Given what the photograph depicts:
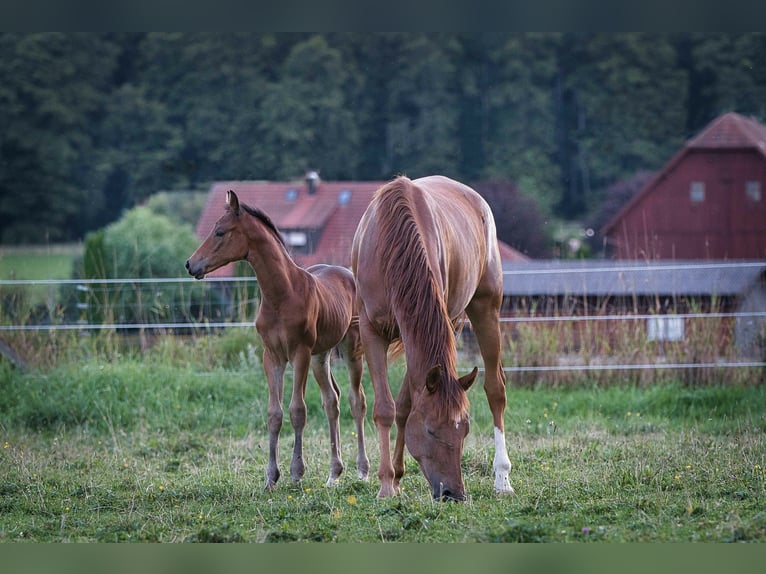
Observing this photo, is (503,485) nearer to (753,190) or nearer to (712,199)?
(753,190)

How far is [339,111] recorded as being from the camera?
28016 millimetres

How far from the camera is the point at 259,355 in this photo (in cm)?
928

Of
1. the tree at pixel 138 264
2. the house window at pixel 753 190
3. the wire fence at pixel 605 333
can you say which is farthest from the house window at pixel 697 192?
the wire fence at pixel 605 333

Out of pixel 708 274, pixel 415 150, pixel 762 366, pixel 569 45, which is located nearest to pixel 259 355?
pixel 762 366

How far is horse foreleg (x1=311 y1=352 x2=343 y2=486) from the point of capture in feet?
18.7

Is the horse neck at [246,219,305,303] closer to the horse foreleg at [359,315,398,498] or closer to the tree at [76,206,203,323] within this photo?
the horse foreleg at [359,315,398,498]

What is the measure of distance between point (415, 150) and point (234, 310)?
1780 centimetres

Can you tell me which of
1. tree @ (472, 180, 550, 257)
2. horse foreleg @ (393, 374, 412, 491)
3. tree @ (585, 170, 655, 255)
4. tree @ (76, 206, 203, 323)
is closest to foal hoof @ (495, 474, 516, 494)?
horse foreleg @ (393, 374, 412, 491)

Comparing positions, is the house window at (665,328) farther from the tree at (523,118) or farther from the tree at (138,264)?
the tree at (523,118)

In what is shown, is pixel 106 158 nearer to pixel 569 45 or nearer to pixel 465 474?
pixel 569 45

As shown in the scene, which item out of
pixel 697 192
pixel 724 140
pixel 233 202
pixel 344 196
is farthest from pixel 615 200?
pixel 233 202

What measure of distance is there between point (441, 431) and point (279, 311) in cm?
183

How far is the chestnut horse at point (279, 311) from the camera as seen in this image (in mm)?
5707

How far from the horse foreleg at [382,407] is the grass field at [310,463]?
0.16m
